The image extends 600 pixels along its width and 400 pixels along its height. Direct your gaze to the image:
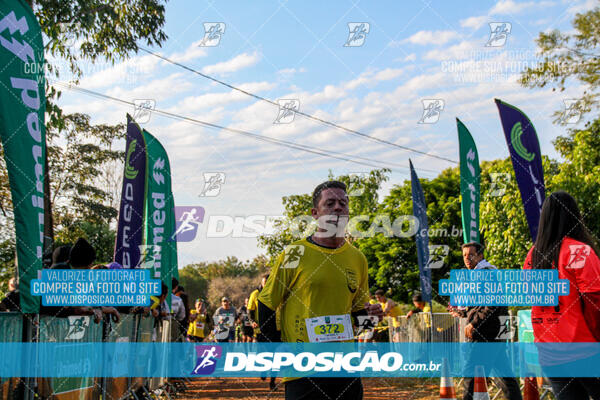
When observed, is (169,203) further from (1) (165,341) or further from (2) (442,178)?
(2) (442,178)

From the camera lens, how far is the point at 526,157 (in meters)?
9.01

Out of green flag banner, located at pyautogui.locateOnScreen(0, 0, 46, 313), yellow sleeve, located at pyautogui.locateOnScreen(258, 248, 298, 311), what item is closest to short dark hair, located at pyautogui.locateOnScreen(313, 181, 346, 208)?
yellow sleeve, located at pyautogui.locateOnScreen(258, 248, 298, 311)

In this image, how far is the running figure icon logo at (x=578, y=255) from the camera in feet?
12.8

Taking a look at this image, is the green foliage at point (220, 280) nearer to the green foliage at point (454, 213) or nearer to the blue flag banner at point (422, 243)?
the green foliage at point (454, 213)

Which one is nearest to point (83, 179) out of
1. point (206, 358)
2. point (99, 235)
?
point (99, 235)

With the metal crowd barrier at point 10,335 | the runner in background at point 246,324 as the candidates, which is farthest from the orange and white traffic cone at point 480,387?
the runner in background at point 246,324

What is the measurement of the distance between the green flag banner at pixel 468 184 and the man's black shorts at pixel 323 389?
21.6 feet

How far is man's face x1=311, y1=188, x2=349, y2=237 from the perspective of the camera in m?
3.89

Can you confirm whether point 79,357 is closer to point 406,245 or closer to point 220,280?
point 406,245

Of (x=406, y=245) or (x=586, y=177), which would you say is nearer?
(x=586, y=177)

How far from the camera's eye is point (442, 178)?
42.1 metres

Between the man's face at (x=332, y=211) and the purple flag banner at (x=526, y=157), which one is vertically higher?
the purple flag banner at (x=526, y=157)

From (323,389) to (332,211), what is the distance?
1100 millimetres

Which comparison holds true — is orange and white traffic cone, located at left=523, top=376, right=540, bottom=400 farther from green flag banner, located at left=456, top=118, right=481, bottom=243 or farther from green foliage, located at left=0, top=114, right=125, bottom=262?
green foliage, located at left=0, top=114, right=125, bottom=262
